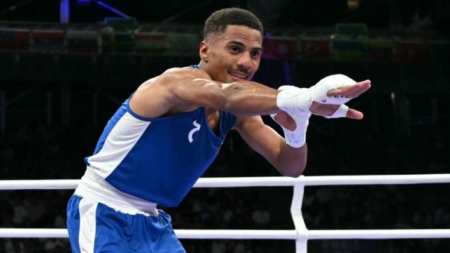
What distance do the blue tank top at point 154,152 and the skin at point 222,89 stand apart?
43 mm

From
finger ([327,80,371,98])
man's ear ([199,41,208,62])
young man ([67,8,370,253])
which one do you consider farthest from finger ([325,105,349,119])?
man's ear ([199,41,208,62])

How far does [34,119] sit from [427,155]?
5870 millimetres

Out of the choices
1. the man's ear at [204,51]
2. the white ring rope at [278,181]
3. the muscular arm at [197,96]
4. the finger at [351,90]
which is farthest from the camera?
the white ring rope at [278,181]

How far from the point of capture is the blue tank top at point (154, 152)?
8.60ft

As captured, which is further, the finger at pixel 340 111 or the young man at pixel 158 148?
the young man at pixel 158 148

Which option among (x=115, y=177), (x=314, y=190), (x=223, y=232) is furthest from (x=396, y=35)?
(x=115, y=177)

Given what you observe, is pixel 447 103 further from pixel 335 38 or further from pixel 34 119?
pixel 34 119

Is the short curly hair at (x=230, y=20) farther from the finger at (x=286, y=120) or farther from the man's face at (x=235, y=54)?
the finger at (x=286, y=120)

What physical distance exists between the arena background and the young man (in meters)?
6.60

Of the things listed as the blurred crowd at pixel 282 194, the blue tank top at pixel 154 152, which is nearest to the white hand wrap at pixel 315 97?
the blue tank top at pixel 154 152

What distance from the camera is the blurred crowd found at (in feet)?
29.5

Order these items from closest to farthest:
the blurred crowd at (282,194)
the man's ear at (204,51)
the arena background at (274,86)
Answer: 1. the man's ear at (204,51)
2. the blurred crowd at (282,194)
3. the arena background at (274,86)

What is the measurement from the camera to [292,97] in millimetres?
2242

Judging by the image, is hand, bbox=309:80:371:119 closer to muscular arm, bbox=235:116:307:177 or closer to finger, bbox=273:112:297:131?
finger, bbox=273:112:297:131
